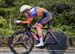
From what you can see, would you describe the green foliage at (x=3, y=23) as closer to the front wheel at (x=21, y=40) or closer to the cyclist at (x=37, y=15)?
the front wheel at (x=21, y=40)

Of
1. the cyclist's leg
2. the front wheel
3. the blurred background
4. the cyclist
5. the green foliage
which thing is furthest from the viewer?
the blurred background

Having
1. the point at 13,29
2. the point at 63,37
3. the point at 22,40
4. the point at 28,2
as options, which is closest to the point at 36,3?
the point at 28,2

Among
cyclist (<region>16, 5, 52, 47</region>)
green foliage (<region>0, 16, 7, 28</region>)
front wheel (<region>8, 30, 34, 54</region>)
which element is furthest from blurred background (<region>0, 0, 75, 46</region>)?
cyclist (<region>16, 5, 52, 47</region>)

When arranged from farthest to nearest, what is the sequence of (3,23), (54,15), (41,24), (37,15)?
(54,15), (3,23), (41,24), (37,15)

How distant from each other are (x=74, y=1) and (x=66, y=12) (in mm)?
553

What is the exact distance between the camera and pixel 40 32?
11086mm

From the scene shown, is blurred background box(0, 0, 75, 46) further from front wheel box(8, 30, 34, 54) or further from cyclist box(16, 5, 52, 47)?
cyclist box(16, 5, 52, 47)

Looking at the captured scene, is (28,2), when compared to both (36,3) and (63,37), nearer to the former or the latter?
(36,3)

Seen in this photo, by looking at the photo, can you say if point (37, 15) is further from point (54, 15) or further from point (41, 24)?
point (54, 15)

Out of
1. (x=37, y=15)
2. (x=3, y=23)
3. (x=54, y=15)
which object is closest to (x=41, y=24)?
(x=37, y=15)

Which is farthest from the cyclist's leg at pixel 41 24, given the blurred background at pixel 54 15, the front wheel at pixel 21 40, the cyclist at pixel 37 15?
the blurred background at pixel 54 15

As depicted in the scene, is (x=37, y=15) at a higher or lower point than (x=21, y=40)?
higher

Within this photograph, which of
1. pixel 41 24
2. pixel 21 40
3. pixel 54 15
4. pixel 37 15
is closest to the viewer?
pixel 37 15

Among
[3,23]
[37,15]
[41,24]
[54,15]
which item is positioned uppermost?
[37,15]
